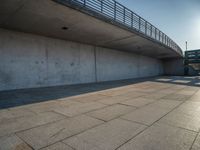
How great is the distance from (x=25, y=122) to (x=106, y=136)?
7.49 ft

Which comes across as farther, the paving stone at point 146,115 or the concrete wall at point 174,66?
the concrete wall at point 174,66

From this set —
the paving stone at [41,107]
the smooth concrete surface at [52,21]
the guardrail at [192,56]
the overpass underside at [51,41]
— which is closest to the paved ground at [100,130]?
the paving stone at [41,107]

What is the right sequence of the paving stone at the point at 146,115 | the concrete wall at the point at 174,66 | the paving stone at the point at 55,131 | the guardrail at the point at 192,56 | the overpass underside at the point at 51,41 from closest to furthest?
1. the paving stone at the point at 55,131
2. the paving stone at the point at 146,115
3. the overpass underside at the point at 51,41
4. the guardrail at the point at 192,56
5. the concrete wall at the point at 174,66

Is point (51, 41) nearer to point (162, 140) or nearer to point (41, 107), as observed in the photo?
point (41, 107)

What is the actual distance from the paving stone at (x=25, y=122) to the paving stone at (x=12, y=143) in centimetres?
30

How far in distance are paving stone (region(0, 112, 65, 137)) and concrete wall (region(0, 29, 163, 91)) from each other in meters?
6.72

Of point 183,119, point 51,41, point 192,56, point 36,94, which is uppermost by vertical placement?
point 192,56

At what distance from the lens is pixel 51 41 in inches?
467

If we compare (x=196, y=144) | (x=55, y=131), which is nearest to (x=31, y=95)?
(x=55, y=131)

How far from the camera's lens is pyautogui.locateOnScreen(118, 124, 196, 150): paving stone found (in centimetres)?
258

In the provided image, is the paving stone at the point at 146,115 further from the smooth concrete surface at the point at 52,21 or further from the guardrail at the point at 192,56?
the guardrail at the point at 192,56

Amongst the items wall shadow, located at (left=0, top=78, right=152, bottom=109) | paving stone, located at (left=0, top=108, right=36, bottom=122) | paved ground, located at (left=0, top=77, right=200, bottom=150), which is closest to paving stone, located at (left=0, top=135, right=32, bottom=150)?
paved ground, located at (left=0, top=77, right=200, bottom=150)

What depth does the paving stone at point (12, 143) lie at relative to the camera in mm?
2529

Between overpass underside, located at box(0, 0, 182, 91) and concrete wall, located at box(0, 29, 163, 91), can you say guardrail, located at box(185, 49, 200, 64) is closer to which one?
overpass underside, located at box(0, 0, 182, 91)
